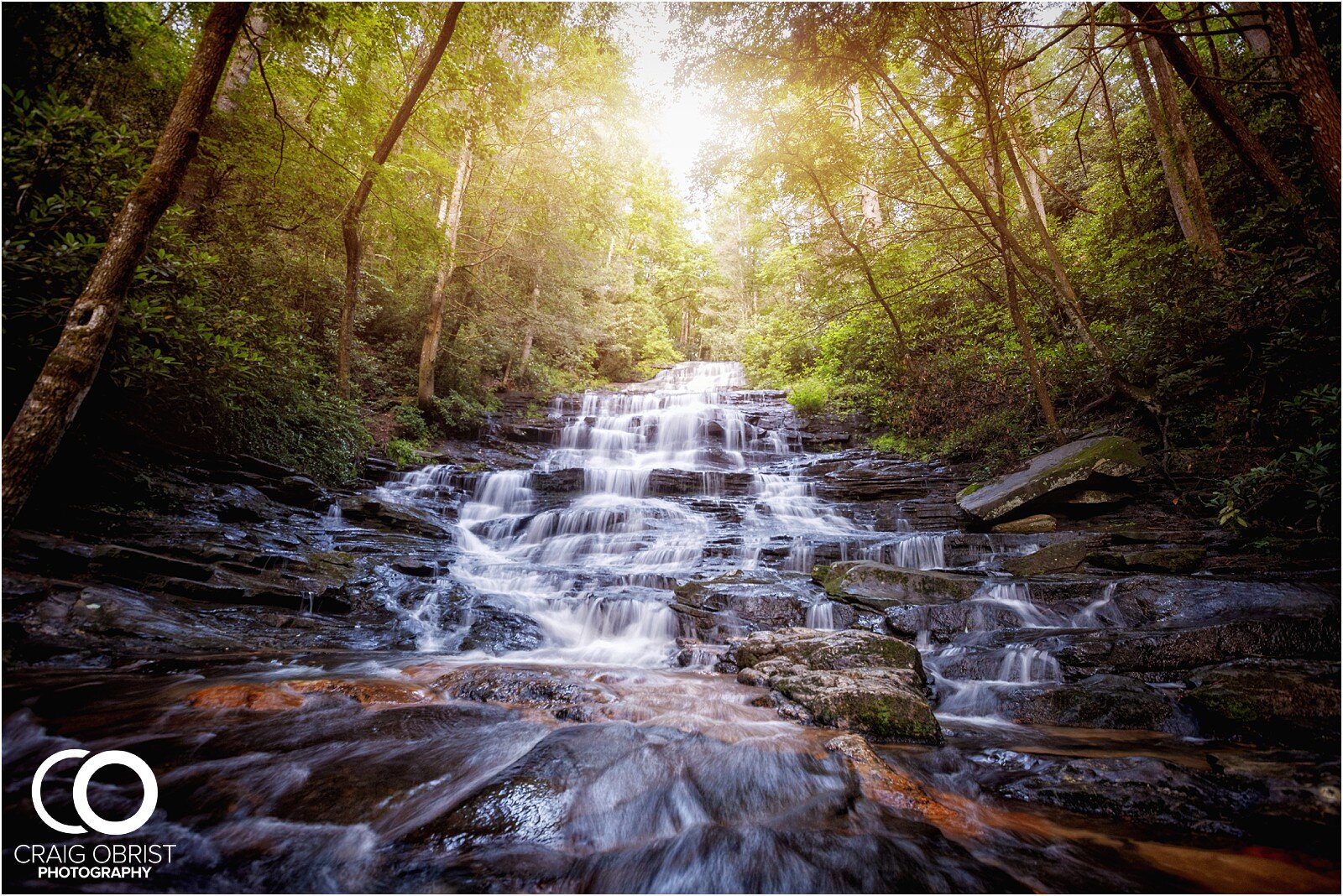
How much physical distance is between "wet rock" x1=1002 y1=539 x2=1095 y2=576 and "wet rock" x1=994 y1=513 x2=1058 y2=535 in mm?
→ 681

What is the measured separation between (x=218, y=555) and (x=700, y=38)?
1036 cm

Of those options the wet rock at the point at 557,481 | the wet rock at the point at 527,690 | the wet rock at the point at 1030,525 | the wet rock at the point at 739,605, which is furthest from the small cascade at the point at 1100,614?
the wet rock at the point at 557,481

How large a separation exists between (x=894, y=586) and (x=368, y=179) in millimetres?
10257

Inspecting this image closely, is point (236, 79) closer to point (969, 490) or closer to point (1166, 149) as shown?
point (969, 490)

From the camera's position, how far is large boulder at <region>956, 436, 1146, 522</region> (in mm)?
7020

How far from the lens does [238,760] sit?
2.56 metres

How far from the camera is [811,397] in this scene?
15406 mm

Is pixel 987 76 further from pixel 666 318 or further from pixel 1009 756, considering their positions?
pixel 666 318

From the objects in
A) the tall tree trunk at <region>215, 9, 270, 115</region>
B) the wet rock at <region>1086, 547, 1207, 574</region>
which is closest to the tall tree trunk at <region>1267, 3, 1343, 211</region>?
the wet rock at <region>1086, 547, 1207, 574</region>

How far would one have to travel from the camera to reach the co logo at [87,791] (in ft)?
6.77

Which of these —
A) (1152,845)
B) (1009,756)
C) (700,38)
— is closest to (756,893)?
(1152,845)

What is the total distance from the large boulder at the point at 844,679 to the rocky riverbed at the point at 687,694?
26 millimetres

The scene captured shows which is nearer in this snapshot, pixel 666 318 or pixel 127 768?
pixel 127 768

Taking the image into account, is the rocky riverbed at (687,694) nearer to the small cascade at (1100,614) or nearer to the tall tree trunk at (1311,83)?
the small cascade at (1100,614)
